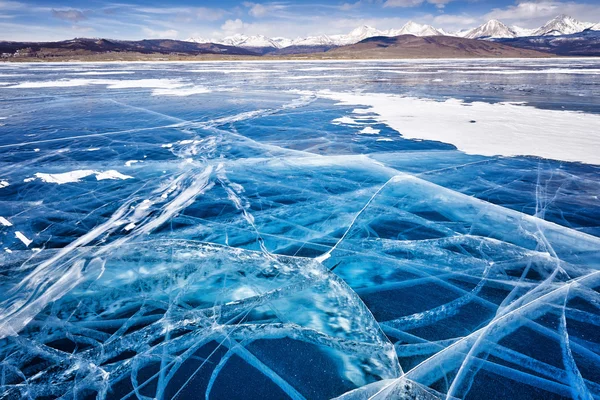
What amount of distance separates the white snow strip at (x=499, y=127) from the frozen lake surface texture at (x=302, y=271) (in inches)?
4.5

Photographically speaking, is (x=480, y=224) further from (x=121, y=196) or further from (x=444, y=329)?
(x=121, y=196)

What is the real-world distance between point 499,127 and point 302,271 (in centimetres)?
699

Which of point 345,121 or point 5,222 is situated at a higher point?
point 345,121

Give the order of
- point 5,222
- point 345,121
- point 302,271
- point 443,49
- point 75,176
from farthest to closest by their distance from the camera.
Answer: point 443,49 < point 345,121 < point 75,176 < point 5,222 < point 302,271

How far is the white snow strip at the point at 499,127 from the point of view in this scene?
Result: 5989 millimetres

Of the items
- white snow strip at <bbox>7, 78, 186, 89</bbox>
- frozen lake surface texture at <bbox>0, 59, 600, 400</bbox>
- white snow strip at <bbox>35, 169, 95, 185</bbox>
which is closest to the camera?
frozen lake surface texture at <bbox>0, 59, 600, 400</bbox>

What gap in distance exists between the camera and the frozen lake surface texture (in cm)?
193

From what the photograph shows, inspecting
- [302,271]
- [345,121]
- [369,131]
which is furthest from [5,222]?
[345,121]

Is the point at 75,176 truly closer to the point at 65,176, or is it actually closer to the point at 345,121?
the point at 65,176

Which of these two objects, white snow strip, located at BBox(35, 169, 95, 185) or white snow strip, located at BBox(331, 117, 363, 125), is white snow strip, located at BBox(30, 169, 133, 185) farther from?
white snow strip, located at BBox(331, 117, 363, 125)

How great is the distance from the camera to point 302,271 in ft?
9.31

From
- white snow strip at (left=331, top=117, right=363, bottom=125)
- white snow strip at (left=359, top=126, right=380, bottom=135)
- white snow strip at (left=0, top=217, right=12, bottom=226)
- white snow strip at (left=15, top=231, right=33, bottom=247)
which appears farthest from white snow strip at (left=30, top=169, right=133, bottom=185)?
white snow strip at (left=331, top=117, right=363, bottom=125)

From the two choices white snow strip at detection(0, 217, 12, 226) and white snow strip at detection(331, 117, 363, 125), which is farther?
white snow strip at detection(331, 117, 363, 125)

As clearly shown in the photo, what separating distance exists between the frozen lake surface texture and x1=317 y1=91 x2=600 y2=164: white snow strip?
0.38ft
